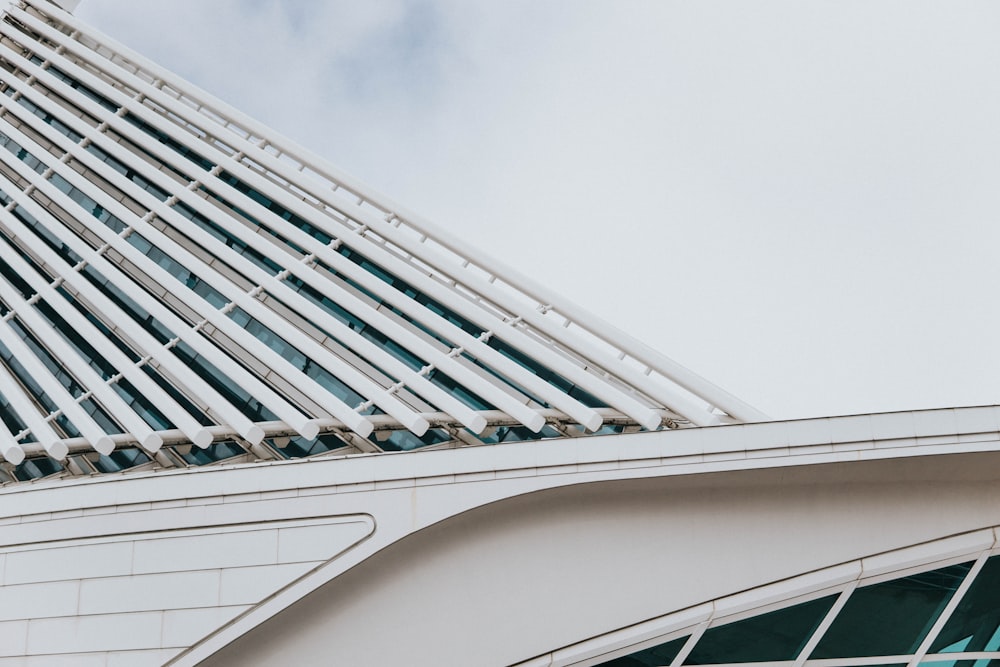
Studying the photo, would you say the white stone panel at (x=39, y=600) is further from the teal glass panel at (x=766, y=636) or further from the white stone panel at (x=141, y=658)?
the teal glass panel at (x=766, y=636)

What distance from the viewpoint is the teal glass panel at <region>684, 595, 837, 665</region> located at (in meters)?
13.6

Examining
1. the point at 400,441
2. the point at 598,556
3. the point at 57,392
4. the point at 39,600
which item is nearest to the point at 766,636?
the point at 598,556

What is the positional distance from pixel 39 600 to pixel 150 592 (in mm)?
2045

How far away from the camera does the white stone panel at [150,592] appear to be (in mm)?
14281

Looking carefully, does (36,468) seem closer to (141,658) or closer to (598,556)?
(141,658)

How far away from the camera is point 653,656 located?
547 inches

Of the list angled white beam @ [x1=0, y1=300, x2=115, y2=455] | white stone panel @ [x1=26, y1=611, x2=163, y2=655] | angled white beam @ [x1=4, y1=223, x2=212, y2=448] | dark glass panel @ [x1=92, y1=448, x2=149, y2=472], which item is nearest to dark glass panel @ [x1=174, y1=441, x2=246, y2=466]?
angled white beam @ [x1=4, y1=223, x2=212, y2=448]

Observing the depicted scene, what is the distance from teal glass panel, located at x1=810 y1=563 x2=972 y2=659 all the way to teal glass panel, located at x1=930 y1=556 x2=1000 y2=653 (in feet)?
0.84

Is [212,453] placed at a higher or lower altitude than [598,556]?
higher

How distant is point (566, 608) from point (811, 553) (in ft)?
12.3

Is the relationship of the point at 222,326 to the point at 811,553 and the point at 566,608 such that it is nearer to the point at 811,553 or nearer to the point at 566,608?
the point at 566,608

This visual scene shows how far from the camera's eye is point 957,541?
13398mm

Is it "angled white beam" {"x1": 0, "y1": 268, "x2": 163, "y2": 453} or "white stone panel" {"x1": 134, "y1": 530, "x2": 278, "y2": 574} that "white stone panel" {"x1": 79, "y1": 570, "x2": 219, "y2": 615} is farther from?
"angled white beam" {"x1": 0, "y1": 268, "x2": 163, "y2": 453}

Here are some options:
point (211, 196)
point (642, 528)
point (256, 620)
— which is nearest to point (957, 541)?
point (642, 528)
